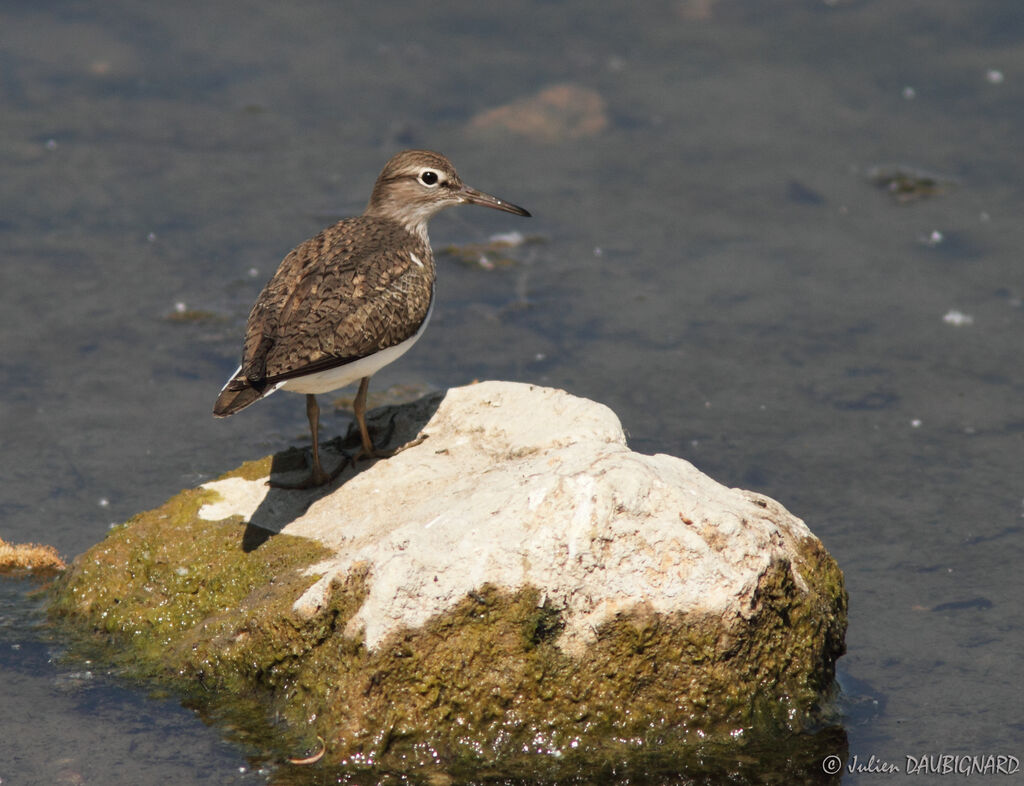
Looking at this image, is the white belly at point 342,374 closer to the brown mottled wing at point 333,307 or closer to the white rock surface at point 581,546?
the brown mottled wing at point 333,307

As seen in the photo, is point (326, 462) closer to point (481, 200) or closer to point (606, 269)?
point (481, 200)

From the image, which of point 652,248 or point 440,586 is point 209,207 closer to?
point 652,248

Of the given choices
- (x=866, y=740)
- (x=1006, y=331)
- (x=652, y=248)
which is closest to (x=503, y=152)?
(x=652, y=248)

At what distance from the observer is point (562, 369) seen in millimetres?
12211

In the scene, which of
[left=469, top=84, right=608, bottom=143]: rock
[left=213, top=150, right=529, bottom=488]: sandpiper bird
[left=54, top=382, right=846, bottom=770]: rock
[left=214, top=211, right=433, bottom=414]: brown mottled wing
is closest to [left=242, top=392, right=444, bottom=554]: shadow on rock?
[left=213, top=150, right=529, bottom=488]: sandpiper bird

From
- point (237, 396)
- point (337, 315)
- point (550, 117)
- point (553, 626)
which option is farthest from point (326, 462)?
point (550, 117)

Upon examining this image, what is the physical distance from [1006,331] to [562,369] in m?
4.27

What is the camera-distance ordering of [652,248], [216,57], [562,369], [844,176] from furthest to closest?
1. [216,57]
2. [844,176]
3. [652,248]
4. [562,369]

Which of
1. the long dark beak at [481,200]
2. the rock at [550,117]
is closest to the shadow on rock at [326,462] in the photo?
the long dark beak at [481,200]

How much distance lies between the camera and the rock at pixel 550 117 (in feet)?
51.6

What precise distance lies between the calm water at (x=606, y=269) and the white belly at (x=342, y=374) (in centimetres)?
204

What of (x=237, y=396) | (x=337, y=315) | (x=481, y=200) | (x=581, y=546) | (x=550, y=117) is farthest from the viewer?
(x=550, y=117)

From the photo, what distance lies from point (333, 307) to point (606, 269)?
5741 mm

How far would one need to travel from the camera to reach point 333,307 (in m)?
8.30
